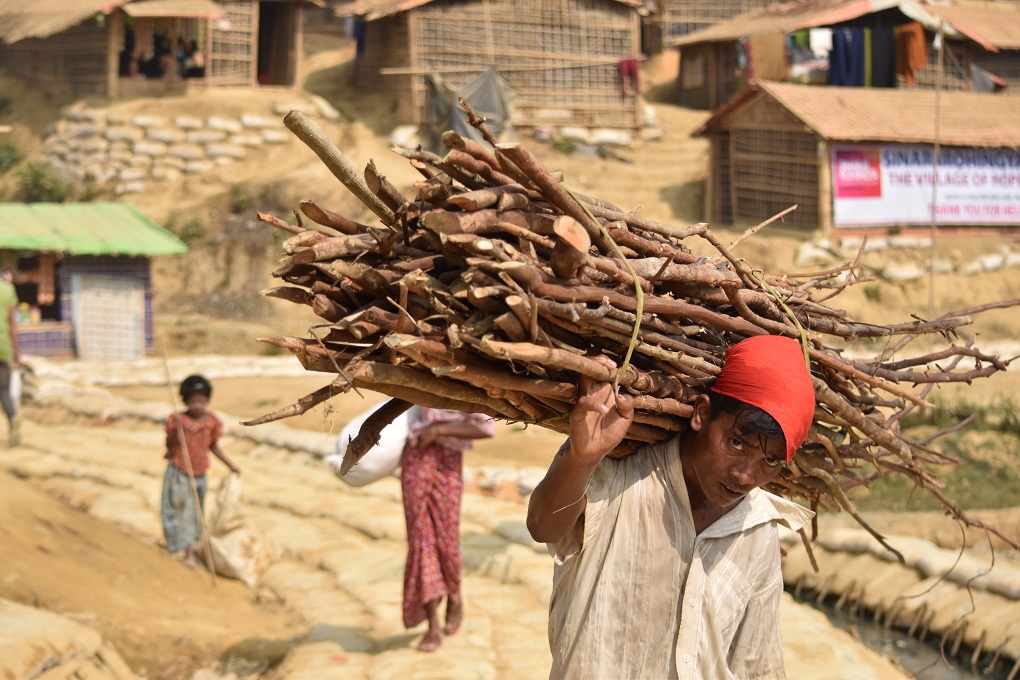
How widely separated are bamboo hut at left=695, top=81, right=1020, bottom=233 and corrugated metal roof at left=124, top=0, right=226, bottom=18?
11.3m

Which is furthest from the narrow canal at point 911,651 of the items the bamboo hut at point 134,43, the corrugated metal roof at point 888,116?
the bamboo hut at point 134,43

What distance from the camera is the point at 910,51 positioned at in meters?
23.8

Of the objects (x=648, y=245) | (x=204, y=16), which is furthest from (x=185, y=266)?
(x=648, y=245)

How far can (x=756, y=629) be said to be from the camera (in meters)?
2.74

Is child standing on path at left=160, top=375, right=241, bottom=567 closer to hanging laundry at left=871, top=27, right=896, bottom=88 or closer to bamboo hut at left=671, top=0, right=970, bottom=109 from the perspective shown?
bamboo hut at left=671, top=0, right=970, bottom=109

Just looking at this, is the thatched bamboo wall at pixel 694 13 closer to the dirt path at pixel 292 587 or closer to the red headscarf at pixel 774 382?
the dirt path at pixel 292 587

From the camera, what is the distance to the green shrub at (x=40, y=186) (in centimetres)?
2245

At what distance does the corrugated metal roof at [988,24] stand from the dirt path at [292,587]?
21281mm

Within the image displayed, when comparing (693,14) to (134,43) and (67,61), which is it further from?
(67,61)

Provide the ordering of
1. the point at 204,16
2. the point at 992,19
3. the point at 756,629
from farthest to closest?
1. the point at 992,19
2. the point at 204,16
3. the point at 756,629

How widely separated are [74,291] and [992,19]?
2209 cm

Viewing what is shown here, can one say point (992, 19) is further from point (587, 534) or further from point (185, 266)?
point (587, 534)

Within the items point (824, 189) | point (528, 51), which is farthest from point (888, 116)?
point (528, 51)

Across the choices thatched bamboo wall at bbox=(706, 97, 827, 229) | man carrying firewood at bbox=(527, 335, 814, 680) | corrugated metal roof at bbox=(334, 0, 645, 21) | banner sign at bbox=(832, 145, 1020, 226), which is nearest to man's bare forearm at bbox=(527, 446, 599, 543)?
man carrying firewood at bbox=(527, 335, 814, 680)
